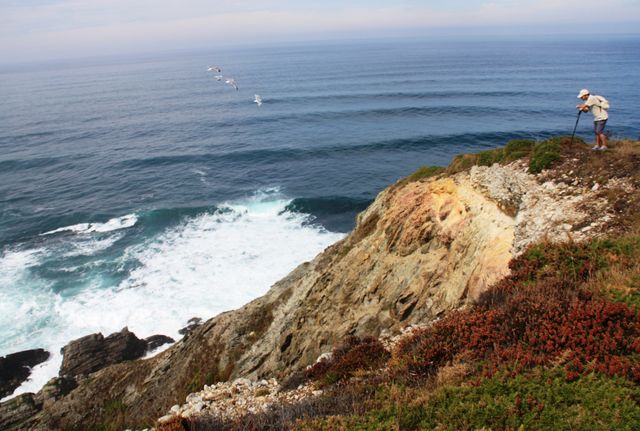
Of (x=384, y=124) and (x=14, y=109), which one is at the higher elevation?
(x=14, y=109)

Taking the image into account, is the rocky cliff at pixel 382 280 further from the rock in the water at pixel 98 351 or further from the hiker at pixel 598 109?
the rock in the water at pixel 98 351

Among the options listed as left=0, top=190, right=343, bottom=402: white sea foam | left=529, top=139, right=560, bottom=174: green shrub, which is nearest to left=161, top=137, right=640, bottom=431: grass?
left=529, top=139, right=560, bottom=174: green shrub

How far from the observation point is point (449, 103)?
10031 centimetres

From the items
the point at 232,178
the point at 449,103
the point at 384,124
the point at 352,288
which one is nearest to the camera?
the point at 352,288

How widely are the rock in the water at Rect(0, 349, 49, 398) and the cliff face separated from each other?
5.63 m

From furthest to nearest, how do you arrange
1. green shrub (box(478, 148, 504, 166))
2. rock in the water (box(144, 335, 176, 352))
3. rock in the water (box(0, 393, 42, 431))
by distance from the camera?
rock in the water (box(144, 335, 176, 352)) → rock in the water (box(0, 393, 42, 431)) → green shrub (box(478, 148, 504, 166))

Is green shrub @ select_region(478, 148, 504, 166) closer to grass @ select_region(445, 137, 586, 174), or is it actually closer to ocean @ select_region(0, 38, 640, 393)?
grass @ select_region(445, 137, 586, 174)

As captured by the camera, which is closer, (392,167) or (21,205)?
(21,205)

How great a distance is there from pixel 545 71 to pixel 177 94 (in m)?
126

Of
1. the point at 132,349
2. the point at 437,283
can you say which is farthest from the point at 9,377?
the point at 437,283

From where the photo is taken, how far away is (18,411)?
24656 mm

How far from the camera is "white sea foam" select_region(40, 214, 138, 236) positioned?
159 ft

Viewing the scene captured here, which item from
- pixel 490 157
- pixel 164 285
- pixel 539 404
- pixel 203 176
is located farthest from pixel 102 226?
pixel 539 404

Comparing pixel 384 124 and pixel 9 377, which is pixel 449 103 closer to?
pixel 384 124
